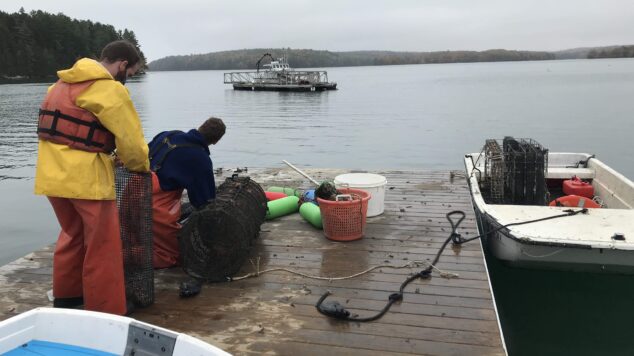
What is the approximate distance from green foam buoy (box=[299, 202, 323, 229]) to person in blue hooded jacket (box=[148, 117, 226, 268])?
1.40m

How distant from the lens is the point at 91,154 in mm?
3119

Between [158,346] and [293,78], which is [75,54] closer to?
[293,78]

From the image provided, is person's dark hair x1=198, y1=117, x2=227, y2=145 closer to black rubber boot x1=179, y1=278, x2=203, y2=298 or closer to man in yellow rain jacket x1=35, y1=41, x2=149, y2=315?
man in yellow rain jacket x1=35, y1=41, x2=149, y2=315

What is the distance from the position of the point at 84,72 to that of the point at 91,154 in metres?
0.49

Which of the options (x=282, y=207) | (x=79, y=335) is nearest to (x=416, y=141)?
(x=282, y=207)

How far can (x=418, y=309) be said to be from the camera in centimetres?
362

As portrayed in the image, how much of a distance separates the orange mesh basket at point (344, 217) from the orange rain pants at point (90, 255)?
209 centimetres

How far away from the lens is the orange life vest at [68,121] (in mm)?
3078

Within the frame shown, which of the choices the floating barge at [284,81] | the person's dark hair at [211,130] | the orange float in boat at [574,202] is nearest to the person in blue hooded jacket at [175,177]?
the person's dark hair at [211,130]

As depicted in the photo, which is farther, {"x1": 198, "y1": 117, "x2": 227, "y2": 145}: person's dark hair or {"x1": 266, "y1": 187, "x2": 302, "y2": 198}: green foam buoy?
{"x1": 266, "y1": 187, "x2": 302, "y2": 198}: green foam buoy

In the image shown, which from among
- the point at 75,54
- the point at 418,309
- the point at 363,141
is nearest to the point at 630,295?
the point at 418,309

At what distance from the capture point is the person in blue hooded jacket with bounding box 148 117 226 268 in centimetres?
420

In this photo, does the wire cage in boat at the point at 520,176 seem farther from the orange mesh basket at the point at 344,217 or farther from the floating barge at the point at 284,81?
the floating barge at the point at 284,81

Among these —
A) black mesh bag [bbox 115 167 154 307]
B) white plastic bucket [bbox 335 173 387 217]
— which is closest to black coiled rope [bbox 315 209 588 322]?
white plastic bucket [bbox 335 173 387 217]
